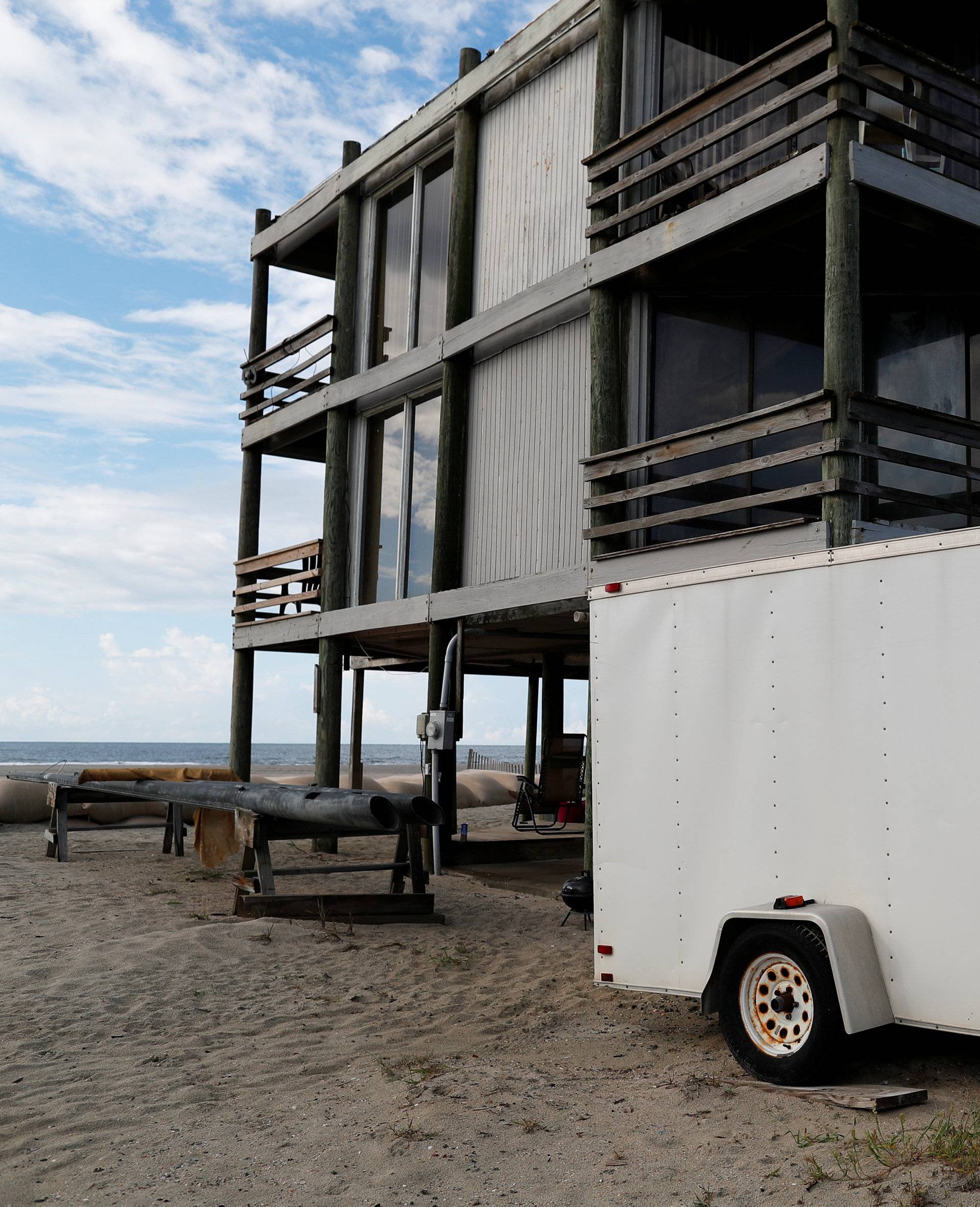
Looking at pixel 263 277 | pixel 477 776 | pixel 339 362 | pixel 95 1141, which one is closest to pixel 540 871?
pixel 339 362

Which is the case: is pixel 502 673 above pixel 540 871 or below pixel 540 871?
above

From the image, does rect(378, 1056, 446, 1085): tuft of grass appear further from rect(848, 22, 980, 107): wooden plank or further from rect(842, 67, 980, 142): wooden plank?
rect(848, 22, 980, 107): wooden plank

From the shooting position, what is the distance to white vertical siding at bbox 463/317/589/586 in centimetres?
1146

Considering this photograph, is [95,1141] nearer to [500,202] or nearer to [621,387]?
[621,387]

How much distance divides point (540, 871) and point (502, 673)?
36.0 ft

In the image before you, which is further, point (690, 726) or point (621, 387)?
point (621, 387)

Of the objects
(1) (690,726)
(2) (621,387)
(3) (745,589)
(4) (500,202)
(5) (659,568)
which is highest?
(4) (500,202)

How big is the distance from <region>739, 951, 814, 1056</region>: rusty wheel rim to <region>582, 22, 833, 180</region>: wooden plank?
23.1ft

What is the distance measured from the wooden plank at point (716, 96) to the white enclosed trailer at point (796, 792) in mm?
5232

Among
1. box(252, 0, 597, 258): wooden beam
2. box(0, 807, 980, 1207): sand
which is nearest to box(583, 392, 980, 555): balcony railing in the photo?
box(0, 807, 980, 1207): sand

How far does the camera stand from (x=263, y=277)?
59.1 ft

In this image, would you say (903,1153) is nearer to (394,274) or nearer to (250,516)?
(394,274)

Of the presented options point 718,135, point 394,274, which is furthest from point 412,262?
point 718,135

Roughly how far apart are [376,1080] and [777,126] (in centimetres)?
938
